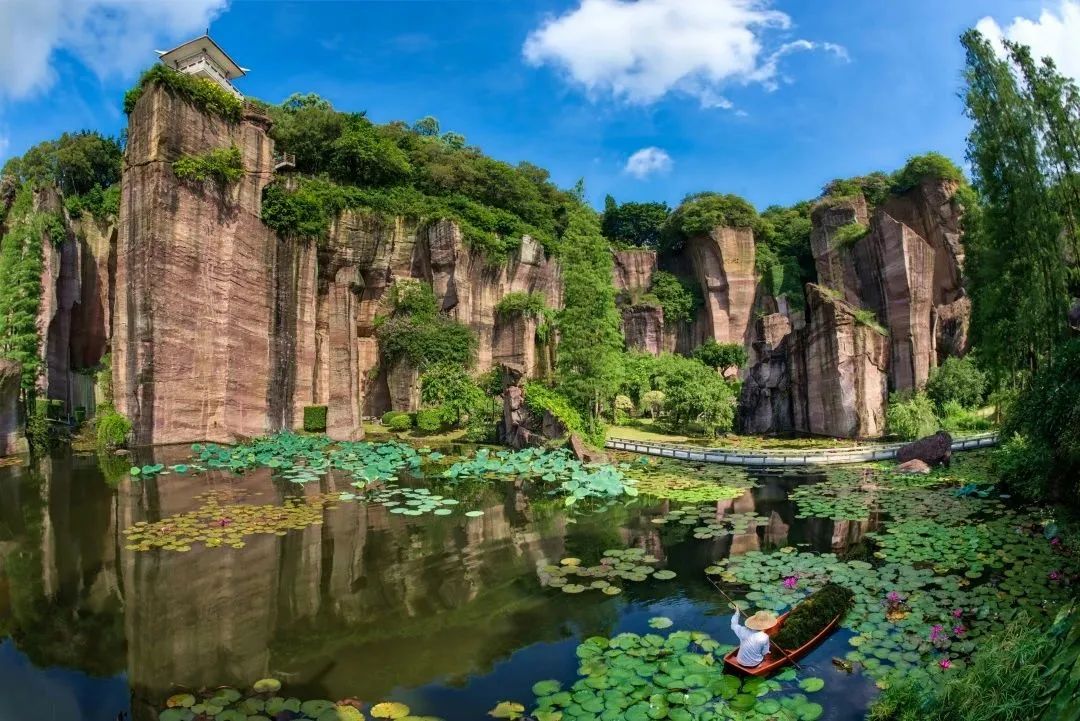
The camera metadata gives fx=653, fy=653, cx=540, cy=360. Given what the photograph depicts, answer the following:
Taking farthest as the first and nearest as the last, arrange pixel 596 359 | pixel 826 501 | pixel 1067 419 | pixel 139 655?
pixel 596 359 < pixel 826 501 < pixel 1067 419 < pixel 139 655

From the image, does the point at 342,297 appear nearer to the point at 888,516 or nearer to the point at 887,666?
the point at 888,516

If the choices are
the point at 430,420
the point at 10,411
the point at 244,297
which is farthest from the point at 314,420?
the point at 10,411

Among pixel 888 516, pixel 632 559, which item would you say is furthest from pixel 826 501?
pixel 632 559

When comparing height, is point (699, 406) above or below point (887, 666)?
above

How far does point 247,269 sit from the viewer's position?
25938mm

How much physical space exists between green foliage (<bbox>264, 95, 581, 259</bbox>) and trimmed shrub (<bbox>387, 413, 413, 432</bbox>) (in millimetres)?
9119

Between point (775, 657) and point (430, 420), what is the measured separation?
22778 millimetres

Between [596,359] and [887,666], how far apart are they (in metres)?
18.0

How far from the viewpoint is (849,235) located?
34000 millimetres

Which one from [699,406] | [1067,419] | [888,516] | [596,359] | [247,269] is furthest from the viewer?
[699,406]

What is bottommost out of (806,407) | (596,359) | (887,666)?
(887,666)

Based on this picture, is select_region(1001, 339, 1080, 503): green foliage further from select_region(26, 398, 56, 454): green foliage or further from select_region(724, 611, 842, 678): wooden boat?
select_region(26, 398, 56, 454): green foliage

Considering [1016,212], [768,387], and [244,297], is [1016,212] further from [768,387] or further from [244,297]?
[244,297]

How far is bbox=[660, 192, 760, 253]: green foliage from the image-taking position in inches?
1768
